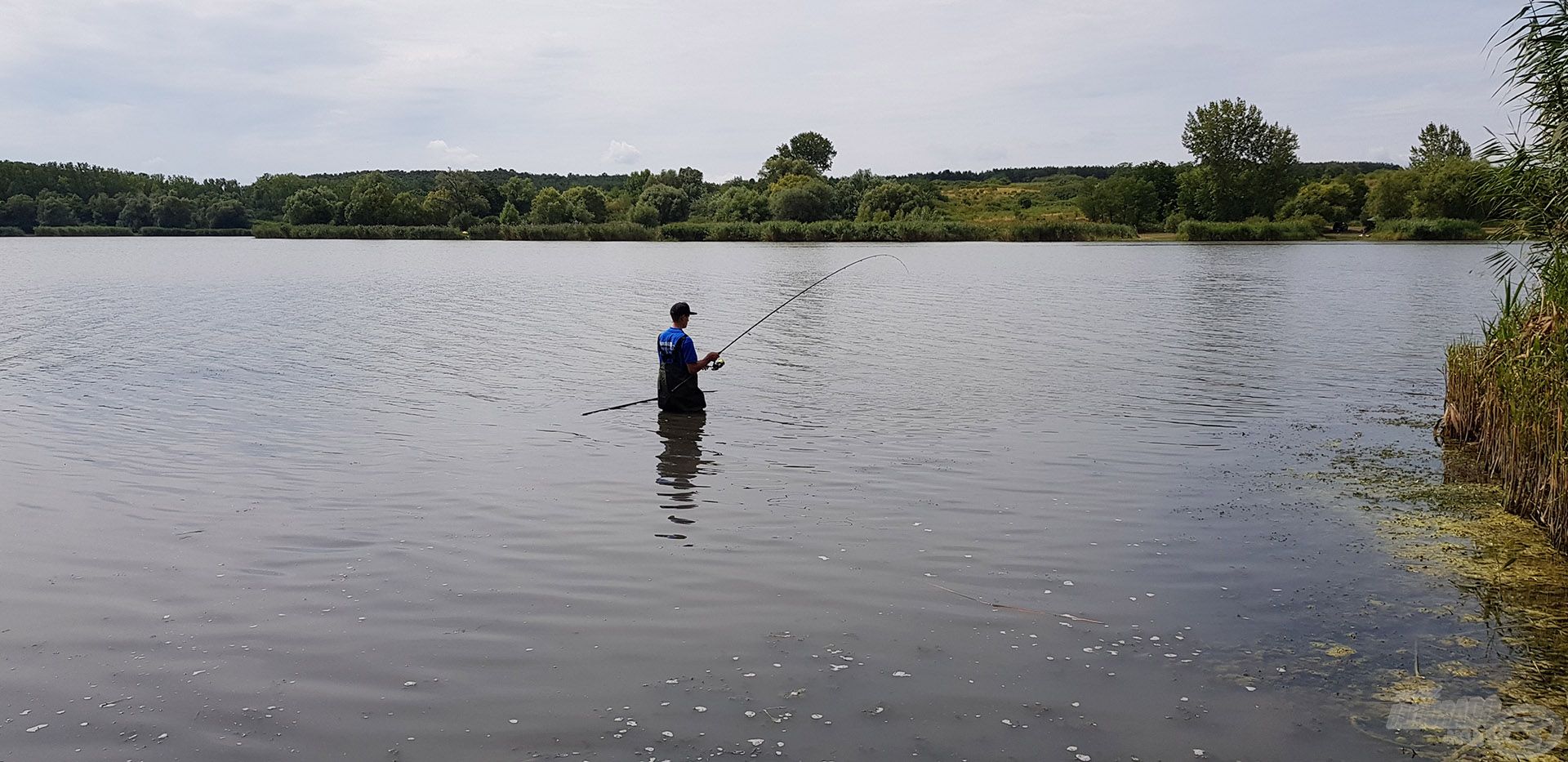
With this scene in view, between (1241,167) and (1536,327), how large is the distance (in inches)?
3364

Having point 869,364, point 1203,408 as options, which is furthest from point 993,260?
point 1203,408

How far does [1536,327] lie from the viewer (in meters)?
8.22

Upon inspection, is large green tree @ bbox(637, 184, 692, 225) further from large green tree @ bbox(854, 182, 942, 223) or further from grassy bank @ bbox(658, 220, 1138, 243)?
large green tree @ bbox(854, 182, 942, 223)

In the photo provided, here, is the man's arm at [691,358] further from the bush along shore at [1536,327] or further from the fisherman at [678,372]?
the bush along shore at [1536,327]

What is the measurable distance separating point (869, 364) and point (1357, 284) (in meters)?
23.1

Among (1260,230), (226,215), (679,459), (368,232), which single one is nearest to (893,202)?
(1260,230)

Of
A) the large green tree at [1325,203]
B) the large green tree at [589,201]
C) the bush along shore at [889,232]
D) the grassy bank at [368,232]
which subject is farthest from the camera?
the large green tree at [589,201]

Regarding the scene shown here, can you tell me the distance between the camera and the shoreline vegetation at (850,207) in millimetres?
73812

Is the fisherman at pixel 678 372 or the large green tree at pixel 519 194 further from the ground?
the large green tree at pixel 519 194

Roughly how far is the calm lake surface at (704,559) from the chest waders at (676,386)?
28 centimetres

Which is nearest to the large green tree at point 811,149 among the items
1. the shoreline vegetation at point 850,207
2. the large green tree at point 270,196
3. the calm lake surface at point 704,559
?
the shoreline vegetation at point 850,207

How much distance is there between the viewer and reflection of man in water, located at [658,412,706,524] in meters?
8.62

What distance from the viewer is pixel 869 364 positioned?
→ 1695cm

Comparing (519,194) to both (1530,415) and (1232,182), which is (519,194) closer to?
(1232,182)
